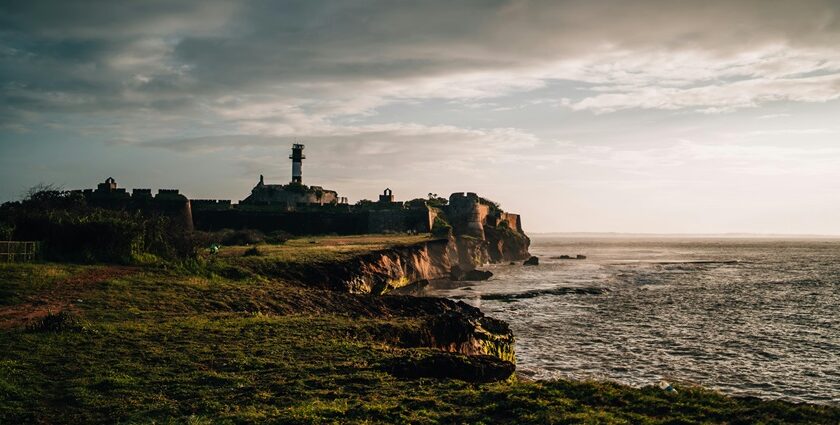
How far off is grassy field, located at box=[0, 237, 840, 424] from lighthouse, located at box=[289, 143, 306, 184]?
62659mm

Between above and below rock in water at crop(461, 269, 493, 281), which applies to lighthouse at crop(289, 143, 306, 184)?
above

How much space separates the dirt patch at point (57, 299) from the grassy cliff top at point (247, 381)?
2.7 inches

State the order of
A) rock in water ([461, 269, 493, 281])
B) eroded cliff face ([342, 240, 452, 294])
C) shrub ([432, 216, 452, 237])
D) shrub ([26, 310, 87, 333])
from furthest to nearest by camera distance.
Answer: shrub ([432, 216, 452, 237])
rock in water ([461, 269, 493, 281])
eroded cliff face ([342, 240, 452, 294])
shrub ([26, 310, 87, 333])

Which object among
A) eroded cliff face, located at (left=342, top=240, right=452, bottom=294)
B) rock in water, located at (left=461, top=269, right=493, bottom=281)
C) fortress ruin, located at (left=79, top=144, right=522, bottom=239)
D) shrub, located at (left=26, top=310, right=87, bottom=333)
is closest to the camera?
shrub, located at (left=26, top=310, right=87, bottom=333)

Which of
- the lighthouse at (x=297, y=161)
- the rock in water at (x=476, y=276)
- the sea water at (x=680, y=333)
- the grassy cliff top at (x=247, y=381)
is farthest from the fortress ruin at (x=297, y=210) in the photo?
the grassy cliff top at (x=247, y=381)

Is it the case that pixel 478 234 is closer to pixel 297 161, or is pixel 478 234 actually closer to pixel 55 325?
pixel 297 161

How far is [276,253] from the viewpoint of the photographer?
34469mm

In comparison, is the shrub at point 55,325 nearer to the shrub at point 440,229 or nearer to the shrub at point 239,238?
the shrub at point 239,238

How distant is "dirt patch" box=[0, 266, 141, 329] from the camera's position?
52.2 ft

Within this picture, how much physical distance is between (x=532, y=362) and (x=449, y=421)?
36.6 ft

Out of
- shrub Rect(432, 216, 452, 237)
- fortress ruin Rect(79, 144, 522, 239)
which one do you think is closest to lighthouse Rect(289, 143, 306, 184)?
fortress ruin Rect(79, 144, 522, 239)

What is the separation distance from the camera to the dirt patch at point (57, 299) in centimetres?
1590

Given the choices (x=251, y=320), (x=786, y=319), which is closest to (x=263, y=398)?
(x=251, y=320)

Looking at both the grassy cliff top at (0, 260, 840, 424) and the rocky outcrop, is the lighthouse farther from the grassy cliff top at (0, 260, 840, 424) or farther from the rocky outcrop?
the grassy cliff top at (0, 260, 840, 424)
